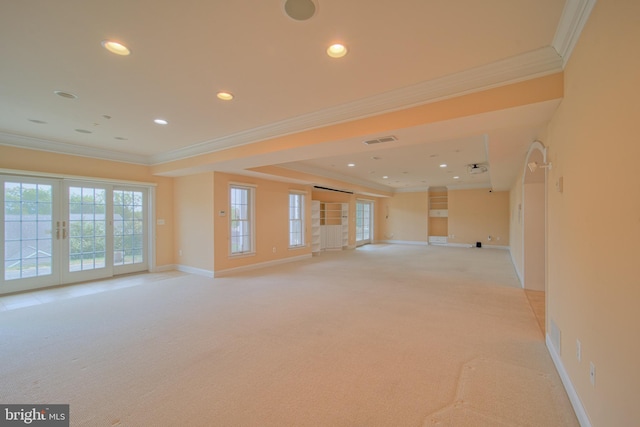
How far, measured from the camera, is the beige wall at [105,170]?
4721 millimetres

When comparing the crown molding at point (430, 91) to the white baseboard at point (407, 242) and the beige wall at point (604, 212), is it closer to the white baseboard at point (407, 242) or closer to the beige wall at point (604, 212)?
the beige wall at point (604, 212)

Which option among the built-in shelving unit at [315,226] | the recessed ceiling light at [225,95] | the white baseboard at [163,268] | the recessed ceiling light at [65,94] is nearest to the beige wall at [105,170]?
the white baseboard at [163,268]

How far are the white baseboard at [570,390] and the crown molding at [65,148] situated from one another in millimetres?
7750

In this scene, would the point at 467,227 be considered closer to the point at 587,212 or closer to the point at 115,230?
the point at 587,212

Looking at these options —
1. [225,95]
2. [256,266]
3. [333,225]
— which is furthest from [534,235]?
[333,225]

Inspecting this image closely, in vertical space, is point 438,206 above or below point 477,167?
below

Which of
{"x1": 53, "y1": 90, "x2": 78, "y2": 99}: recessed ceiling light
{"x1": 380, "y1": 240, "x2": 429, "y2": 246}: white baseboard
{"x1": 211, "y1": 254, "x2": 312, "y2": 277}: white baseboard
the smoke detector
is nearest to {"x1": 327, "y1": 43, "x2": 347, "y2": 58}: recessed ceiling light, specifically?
{"x1": 53, "y1": 90, "x2": 78, "y2": 99}: recessed ceiling light

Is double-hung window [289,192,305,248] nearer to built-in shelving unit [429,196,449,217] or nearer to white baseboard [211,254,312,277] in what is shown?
white baseboard [211,254,312,277]

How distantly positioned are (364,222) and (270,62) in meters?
10.9

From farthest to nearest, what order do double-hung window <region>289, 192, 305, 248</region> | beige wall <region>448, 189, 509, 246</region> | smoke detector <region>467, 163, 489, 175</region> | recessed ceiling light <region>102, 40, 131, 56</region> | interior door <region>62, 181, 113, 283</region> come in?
beige wall <region>448, 189, 509, 246</region> → double-hung window <region>289, 192, 305, 248</region> → smoke detector <region>467, 163, 489, 175</region> → interior door <region>62, 181, 113, 283</region> → recessed ceiling light <region>102, 40, 131, 56</region>

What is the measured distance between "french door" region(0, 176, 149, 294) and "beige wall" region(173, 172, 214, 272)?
0.72 meters

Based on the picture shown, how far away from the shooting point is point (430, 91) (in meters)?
A: 2.74

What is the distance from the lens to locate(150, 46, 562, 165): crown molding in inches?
88.1

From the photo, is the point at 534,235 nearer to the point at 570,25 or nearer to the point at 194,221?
the point at 570,25
